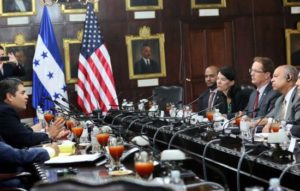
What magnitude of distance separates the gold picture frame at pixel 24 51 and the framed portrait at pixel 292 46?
17.7ft

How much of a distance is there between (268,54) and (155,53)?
2544 mm

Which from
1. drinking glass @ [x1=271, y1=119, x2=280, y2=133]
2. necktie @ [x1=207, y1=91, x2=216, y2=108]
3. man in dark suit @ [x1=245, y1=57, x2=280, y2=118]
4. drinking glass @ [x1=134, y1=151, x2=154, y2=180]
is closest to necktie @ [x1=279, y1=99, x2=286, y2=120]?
man in dark suit @ [x1=245, y1=57, x2=280, y2=118]

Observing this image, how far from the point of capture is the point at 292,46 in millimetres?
11797

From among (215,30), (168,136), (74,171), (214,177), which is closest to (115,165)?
(74,171)

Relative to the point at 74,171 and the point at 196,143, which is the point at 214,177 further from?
the point at 74,171

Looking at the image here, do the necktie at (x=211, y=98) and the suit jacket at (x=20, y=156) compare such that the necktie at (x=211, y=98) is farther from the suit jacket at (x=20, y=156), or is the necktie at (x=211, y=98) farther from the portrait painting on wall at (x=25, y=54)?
the suit jacket at (x=20, y=156)

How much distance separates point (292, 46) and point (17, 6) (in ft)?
19.1

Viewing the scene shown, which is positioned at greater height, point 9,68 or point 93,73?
point 9,68

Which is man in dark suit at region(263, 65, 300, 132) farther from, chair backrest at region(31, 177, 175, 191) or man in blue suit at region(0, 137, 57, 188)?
chair backrest at region(31, 177, 175, 191)

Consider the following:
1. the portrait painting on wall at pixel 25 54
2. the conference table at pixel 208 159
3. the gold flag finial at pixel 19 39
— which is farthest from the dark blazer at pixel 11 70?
the conference table at pixel 208 159

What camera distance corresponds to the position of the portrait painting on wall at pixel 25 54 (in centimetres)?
1033

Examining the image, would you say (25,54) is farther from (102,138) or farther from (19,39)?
(102,138)

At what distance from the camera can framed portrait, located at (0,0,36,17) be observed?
10242 mm

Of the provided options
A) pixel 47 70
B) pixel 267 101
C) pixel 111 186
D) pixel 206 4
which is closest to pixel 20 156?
pixel 111 186
